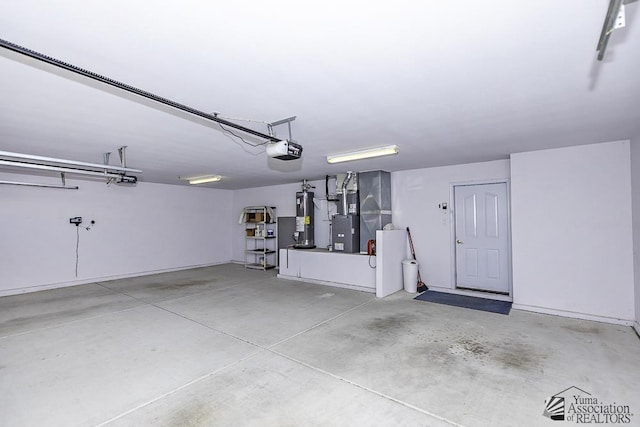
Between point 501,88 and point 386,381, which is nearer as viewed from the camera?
point 501,88

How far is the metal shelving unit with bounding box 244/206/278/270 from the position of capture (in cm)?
806

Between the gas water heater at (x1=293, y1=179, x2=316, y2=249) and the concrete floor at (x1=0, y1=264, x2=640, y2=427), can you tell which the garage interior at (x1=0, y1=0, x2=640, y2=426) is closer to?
the concrete floor at (x1=0, y1=264, x2=640, y2=427)

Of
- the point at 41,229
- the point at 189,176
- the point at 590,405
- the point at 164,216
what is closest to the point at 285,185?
the point at 189,176

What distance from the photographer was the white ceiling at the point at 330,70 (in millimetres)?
1452

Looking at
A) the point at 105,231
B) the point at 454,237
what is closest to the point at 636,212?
the point at 454,237

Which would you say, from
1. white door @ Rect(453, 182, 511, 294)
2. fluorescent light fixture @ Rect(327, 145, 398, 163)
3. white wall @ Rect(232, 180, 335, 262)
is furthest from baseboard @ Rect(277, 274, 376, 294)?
fluorescent light fixture @ Rect(327, 145, 398, 163)

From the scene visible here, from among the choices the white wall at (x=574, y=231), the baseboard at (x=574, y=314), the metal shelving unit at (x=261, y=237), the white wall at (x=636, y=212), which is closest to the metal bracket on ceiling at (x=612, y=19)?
the white wall at (x=636, y=212)

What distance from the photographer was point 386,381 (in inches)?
96.7

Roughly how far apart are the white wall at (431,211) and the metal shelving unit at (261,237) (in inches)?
142

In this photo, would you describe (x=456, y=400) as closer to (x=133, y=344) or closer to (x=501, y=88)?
(x=501, y=88)

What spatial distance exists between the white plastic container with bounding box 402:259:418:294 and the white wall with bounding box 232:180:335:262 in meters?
2.20

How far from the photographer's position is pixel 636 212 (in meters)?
3.55

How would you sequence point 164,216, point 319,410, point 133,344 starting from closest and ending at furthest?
point 319,410
point 133,344
point 164,216

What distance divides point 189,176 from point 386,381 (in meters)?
5.78
